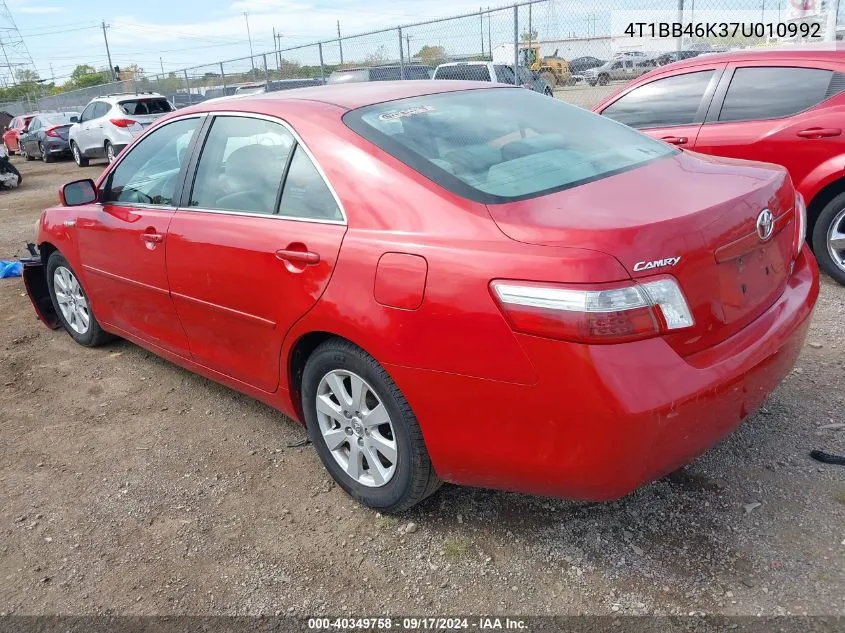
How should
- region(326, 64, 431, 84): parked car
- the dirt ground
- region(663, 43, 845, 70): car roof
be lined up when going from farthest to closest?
region(326, 64, 431, 84): parked car → region(663, 43, 845, 70): car roof → the dirt ground

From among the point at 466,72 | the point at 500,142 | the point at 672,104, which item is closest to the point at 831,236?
the point at 672,104

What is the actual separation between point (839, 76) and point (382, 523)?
4331 mm

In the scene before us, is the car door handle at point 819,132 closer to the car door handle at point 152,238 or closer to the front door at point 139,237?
the front door at point 139,237

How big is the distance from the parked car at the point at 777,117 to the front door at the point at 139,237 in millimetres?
3670

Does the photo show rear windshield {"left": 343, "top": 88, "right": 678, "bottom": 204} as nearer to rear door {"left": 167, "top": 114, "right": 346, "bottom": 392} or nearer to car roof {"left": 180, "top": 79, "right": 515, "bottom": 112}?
car roof {"left": 180, "top": 79, "right": 515, "bottom": 112}

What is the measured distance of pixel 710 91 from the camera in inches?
209

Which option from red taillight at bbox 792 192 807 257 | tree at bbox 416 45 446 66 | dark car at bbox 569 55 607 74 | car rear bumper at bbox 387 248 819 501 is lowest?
car rear bumper at bbox 387 248 819 501

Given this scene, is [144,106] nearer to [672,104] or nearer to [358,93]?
[672,104]

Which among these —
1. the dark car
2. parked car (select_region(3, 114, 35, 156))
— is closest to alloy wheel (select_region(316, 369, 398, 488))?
the dark car

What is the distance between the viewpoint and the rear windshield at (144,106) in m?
16.0

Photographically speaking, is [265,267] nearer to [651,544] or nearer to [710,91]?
[651,544]

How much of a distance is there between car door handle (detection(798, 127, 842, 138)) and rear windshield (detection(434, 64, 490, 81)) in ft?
24.9

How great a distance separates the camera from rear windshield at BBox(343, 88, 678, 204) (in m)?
2.49

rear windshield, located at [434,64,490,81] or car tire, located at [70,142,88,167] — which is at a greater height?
rear windshield, located at [434,64,490,81]
